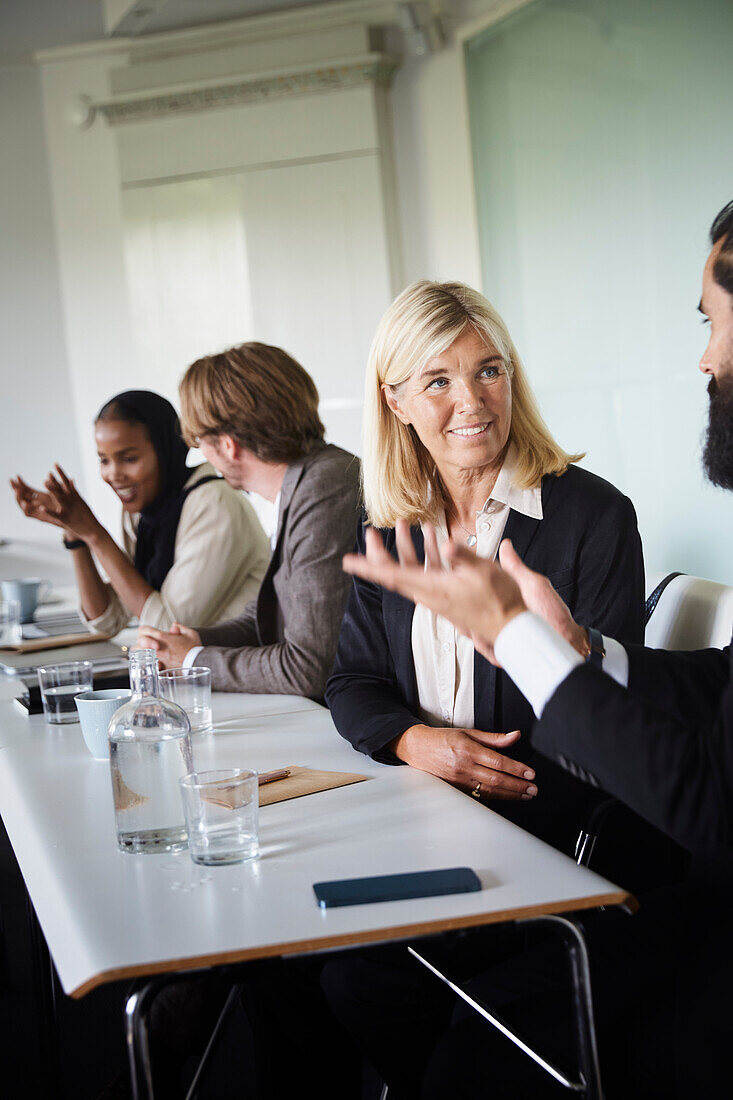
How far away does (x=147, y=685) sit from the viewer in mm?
1215

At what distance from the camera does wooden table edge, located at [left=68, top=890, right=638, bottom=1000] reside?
0.90 metres

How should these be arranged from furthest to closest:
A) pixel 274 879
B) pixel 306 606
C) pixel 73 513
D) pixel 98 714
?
pixel 73 513
pixel 306 606
pixel 98 714
pixel 274 879

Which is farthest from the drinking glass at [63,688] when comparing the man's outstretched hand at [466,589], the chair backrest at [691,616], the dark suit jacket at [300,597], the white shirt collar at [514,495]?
the chair backrest at [691,616]

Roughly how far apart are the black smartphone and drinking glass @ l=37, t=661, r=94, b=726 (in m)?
0.92

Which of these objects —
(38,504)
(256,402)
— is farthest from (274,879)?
(38,504)

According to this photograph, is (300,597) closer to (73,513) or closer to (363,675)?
(363,675)

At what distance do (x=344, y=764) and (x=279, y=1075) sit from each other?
0.46 m

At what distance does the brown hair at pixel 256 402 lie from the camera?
7.73 ft

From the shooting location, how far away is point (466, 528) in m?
1.82

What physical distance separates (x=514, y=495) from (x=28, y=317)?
13.2 ft

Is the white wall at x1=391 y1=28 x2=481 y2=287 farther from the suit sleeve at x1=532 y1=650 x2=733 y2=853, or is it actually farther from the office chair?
the suit sleeve at x1=532 y1=650 x2=733 y2=853

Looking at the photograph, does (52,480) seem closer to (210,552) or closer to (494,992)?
(210,552)

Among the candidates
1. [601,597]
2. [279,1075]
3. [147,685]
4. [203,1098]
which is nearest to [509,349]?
[601,597]

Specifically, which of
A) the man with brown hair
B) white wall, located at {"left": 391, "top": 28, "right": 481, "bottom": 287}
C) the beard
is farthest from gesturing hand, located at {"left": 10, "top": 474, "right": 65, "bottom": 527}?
white wall, located at {"left": 391, "top": 28, "right": 481, "bottom": 287}
